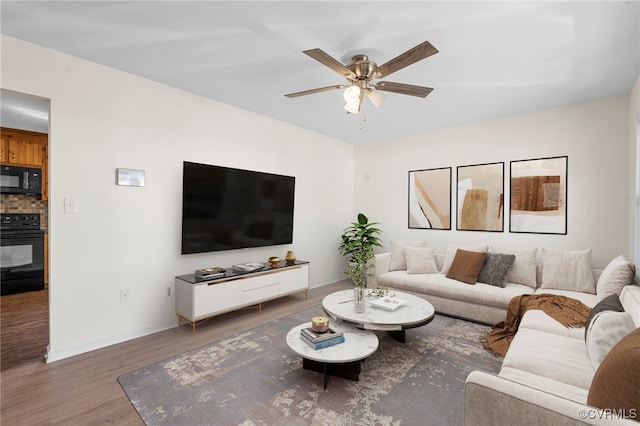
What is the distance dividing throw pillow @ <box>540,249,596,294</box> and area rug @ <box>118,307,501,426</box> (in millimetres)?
1250

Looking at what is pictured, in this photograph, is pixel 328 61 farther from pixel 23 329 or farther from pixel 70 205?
pixel 23 329

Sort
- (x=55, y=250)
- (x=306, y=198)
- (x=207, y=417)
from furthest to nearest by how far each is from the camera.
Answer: (x=306, y=198)
(x=55, y=250)
(x=207, y=417)

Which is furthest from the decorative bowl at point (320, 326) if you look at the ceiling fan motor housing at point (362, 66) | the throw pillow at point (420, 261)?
the throw pillow at point (420, 261)

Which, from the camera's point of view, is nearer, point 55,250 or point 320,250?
point 55,250

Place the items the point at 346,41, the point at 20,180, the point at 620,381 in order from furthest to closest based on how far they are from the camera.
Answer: the point at 20,180
the point at 346,41
the point at 620,381

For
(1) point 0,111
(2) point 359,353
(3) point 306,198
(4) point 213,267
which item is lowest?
(2) point 359,353

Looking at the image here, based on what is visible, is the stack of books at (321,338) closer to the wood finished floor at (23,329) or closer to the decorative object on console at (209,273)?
the decorative object on console at (209,273)

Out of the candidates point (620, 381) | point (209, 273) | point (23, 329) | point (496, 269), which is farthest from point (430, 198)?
point (23, 329)

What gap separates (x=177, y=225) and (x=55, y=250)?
105cm

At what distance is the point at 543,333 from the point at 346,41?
2652 mm

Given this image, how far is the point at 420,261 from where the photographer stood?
165 inches

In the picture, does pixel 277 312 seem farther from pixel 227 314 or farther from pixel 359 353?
pixel 359 353

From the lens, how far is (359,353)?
2.08 meters

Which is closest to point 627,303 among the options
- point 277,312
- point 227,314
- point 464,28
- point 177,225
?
point 464,28
